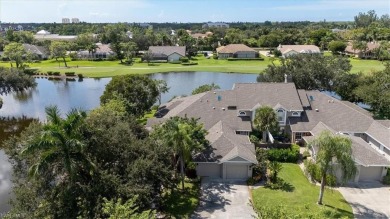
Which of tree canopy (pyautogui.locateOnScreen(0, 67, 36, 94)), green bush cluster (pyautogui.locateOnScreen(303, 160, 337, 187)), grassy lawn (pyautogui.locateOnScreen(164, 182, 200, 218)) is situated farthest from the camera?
tree canopy (pyautogui.locateOnScreen(0, 67, 36, 94))

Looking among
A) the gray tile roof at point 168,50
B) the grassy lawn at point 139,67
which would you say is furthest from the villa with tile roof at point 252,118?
the gray tile roof at point 168,50

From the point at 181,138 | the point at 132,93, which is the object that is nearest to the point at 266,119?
the point at 181,138

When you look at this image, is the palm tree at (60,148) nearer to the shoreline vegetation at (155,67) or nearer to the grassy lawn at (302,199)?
the grassy lawn at (302,199)

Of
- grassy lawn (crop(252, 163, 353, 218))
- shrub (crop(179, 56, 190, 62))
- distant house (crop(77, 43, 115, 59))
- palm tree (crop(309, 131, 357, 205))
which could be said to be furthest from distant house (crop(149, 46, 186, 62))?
palm tree (crop(309, 131, 357, 205))

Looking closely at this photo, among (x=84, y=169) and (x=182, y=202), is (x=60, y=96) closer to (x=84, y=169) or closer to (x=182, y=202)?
(x=182, y=202)

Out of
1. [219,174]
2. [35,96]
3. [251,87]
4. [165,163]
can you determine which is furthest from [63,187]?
[35,96]

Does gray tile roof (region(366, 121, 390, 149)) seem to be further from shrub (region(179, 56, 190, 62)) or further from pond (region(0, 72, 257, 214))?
shrub (region(179, 56, 190, 62))
